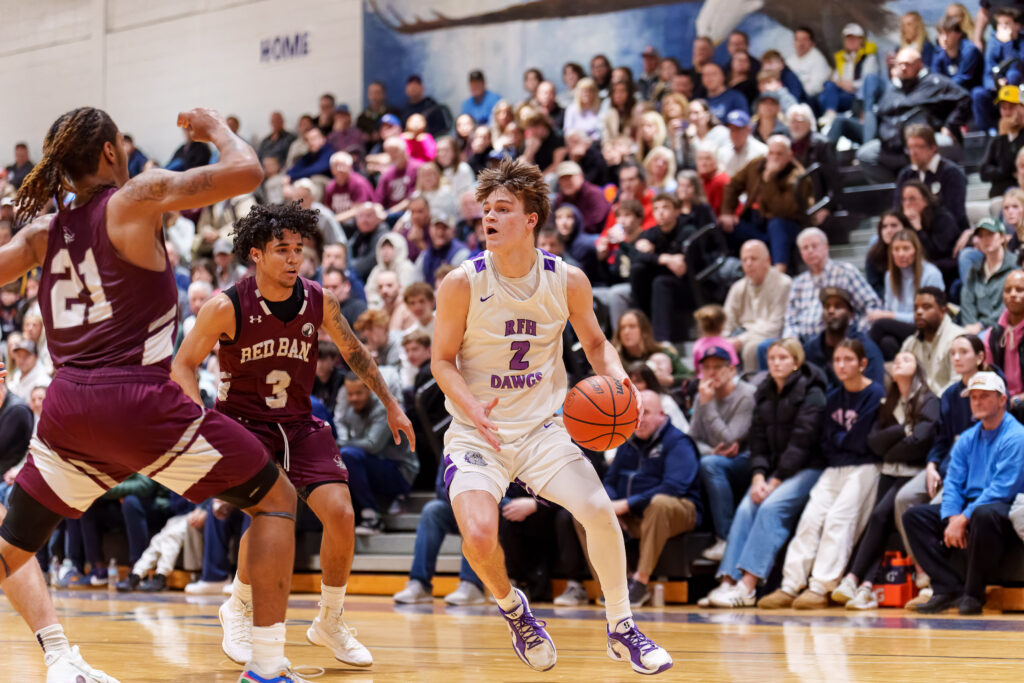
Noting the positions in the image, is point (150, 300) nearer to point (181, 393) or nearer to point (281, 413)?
point (181, 393)

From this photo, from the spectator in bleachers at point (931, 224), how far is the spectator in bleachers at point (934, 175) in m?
0.19

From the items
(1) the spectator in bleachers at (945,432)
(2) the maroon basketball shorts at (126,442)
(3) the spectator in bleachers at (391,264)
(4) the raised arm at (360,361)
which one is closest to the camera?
(2) the maroon basketball shorts at (126,442)

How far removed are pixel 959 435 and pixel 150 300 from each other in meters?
5.42

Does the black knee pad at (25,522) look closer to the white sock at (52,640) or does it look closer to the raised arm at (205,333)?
the white sock at (52,640)

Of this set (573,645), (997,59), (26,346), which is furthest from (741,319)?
(26,346)

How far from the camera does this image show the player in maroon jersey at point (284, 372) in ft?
16.5

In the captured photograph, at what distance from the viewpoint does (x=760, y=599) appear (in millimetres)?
7824

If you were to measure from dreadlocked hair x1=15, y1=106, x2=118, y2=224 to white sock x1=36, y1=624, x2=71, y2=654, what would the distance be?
1450mm

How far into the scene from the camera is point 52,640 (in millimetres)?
4051

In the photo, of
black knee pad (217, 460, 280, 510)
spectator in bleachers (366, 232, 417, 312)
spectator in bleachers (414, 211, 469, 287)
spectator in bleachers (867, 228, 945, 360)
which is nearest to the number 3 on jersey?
black knee pad (217, 460, 280, 510)

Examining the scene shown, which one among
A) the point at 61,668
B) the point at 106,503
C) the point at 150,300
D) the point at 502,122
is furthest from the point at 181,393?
the point at 502,122

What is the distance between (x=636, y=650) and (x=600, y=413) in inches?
35.2

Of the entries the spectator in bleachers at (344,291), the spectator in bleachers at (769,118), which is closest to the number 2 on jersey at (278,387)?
the spectator in bleachers at (344,291)

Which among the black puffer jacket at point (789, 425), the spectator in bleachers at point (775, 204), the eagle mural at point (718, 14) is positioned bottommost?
the black puffer jacket at point (789, 425)
